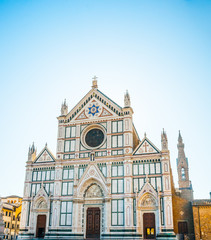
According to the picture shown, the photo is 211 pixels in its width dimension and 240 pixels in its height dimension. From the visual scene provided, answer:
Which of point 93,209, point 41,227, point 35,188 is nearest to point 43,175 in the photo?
point 35,188

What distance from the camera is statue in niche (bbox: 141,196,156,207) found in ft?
109

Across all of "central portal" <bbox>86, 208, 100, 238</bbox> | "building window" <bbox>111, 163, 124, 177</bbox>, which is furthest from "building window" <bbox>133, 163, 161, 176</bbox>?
"central portal" <bbox>86, 208, 100, 238</bbox>

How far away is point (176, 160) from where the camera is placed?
7469 centimetres

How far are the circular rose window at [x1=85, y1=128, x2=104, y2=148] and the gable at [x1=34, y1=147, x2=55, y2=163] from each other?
559cm

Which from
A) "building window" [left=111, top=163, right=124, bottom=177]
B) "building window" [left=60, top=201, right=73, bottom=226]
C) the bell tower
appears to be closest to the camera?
"building window" [left=60, top=201, right=73, bottom=226]

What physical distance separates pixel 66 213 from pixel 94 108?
1441 centimetres

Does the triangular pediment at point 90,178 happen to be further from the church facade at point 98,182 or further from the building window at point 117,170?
the building window at point 117,170

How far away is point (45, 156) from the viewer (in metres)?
40.2

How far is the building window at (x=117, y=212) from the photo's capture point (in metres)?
33.5

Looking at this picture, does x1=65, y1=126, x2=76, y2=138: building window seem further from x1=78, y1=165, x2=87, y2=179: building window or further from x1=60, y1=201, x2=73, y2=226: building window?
x1=60, y1=201, x2=73, y2=226: building window

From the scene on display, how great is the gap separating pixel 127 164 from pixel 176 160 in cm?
4252

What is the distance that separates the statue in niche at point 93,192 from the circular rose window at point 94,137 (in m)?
5.38

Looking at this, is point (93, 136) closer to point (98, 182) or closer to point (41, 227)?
point (98, 182)

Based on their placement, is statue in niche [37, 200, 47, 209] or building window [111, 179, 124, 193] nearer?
building window [111, 179, 124, 193]
